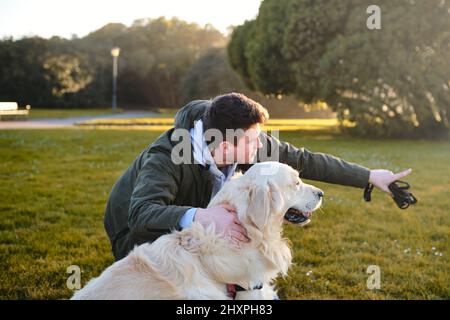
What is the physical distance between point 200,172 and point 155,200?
2.12 ft

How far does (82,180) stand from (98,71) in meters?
47.3

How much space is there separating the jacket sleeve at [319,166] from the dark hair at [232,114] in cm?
74

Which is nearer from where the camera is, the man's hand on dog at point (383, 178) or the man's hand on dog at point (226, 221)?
the man's hand on dog at point (226, 221)

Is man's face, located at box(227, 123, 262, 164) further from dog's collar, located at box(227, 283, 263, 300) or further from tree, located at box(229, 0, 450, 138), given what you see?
tree, located at box(229, 0, 450, 138)

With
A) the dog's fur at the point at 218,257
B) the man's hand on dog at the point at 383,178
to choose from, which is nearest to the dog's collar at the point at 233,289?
the dog's fur at the point at 218,257

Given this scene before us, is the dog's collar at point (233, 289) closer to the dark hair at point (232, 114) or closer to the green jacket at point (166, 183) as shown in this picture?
the green jacket at point (166, 183)

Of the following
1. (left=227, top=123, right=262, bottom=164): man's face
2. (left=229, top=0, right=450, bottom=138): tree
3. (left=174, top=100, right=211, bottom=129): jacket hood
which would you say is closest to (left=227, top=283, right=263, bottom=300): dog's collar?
(left=227, top=123, right=262, bottom=164): man's face

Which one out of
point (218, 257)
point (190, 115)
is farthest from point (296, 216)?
point (190, 115)

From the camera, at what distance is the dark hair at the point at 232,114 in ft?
12.6

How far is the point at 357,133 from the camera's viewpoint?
22953 millimetres

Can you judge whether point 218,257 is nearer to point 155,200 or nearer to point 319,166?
point 155,200

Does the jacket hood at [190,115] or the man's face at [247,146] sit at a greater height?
the jacket hood at [190,115]

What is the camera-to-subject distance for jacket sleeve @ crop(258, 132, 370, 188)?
462cm
